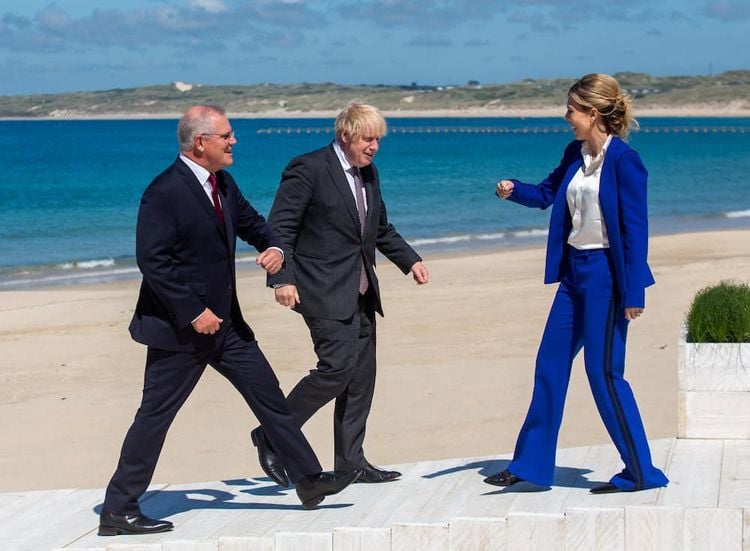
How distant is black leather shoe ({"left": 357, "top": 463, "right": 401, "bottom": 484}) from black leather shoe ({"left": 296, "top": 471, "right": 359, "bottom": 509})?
57cm

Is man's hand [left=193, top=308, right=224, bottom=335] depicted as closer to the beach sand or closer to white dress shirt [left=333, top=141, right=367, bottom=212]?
white dress shirt [left=333, top=141, right=367, bottom=212]

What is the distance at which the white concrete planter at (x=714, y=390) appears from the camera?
6.02 m

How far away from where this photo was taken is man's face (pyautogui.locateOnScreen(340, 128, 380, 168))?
18.5ft

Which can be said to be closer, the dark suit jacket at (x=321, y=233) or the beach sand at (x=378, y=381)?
the dark suit jacket at (x=321, y=233)

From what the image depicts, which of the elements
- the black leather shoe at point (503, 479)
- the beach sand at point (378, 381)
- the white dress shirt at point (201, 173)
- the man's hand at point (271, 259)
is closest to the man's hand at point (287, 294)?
the man's hand at point (271, 259)

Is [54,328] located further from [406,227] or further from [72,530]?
[406,227]

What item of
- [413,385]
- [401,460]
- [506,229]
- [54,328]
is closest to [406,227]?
[506,229]

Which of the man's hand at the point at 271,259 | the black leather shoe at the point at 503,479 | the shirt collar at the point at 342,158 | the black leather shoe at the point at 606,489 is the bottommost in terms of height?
the black leather shoe at the point at 503,479

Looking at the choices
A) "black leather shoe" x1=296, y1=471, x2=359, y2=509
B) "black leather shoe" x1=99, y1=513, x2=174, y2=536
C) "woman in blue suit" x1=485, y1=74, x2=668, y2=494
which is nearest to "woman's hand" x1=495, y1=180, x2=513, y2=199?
"woman in blue suit" x1=485, y1=74, x2=668, y2=494

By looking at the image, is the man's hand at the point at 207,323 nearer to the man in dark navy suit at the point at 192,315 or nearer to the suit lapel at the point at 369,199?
the man in dark navy suit at the point at 192,315

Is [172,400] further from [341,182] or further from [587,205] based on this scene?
[587,205]

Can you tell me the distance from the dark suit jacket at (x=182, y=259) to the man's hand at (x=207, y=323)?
0.02m

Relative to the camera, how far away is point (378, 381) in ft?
33.5

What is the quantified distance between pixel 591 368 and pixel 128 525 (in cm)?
205
